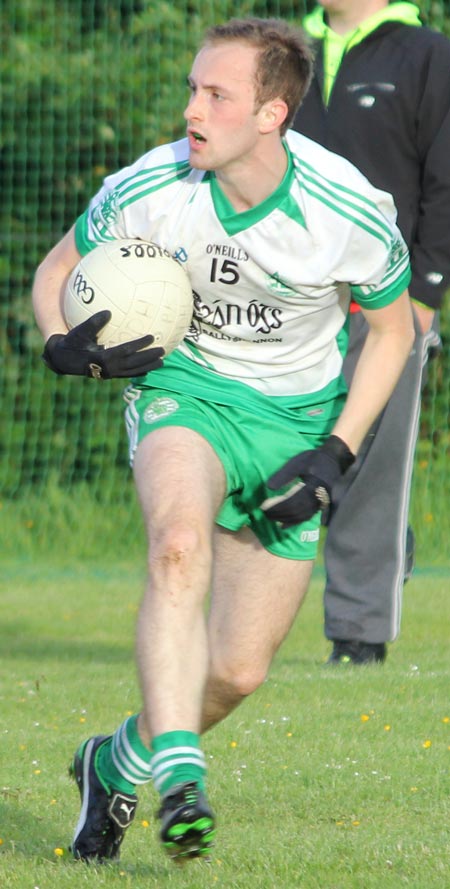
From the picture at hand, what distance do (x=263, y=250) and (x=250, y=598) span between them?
1.00 m

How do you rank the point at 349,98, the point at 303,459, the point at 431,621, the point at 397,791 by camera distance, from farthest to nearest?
1. the point at 431,621
2. the point at 349,98
3. the point at 397,791
4. the point at 303,459

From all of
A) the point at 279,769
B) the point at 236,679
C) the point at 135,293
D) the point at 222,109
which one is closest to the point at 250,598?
the point at 236,679

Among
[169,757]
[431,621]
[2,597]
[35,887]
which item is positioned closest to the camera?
[169,757]

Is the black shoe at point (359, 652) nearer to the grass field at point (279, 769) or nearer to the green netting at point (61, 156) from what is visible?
the grass field at point (279, 769)

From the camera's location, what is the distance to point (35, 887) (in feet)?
13.7

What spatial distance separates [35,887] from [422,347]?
3.70 meters

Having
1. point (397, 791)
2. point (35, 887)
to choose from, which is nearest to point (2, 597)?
point (397, 791)

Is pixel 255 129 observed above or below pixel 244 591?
above

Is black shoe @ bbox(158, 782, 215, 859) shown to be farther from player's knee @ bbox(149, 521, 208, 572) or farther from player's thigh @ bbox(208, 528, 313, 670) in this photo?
player's thigh @ bbox(208, 528, 313, 670)

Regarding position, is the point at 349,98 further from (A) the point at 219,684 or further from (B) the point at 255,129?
(A) the point at 219,684

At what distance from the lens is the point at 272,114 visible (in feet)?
15.2

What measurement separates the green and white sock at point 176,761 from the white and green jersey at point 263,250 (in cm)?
124

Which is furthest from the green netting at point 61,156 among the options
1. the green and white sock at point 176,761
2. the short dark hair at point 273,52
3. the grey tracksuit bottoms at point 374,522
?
the green and white sock at point 176,761

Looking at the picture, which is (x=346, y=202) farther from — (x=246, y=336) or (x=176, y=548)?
(x=176, y=548)
